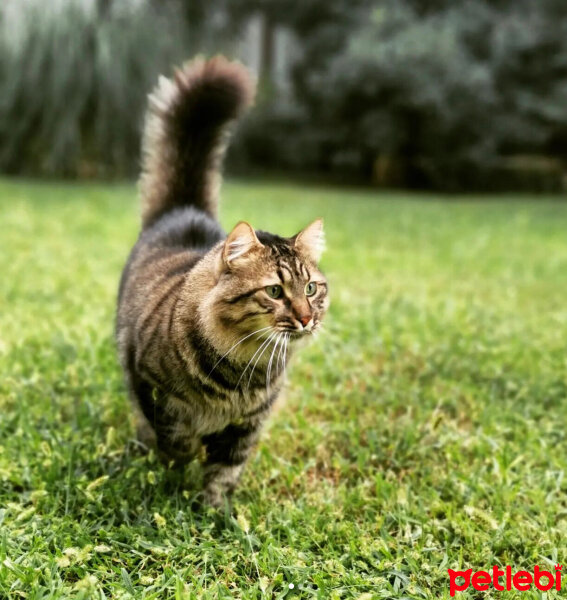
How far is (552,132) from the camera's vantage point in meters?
10.7

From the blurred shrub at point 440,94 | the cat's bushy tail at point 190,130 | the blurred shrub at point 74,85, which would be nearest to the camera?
the cat's bushy tail at point 190,130

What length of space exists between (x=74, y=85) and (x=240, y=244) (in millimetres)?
7462

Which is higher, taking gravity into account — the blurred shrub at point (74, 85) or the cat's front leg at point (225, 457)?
the blurred shrub at point (74, 85)

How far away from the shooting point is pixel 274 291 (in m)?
1.68

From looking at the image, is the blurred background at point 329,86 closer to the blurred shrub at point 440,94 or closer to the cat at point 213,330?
the blurred shrub at point 440,94

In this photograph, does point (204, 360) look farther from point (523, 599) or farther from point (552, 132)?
point (552, 132)

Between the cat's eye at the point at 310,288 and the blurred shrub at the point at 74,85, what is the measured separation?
725cm

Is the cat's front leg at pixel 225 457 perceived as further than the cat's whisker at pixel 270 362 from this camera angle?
Yes

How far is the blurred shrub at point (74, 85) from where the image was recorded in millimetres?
8133

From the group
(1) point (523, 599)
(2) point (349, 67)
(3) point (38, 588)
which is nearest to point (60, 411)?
→ (3) point (38, 588)

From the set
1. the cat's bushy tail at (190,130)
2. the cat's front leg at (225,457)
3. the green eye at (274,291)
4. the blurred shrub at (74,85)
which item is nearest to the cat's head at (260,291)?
the green eye at (274,291)

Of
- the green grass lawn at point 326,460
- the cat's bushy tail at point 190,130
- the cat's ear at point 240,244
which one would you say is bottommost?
the green grass lawn at point 326,460

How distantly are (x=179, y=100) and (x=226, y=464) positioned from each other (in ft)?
4.59

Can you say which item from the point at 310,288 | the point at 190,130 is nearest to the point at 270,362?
the point at 310,288
